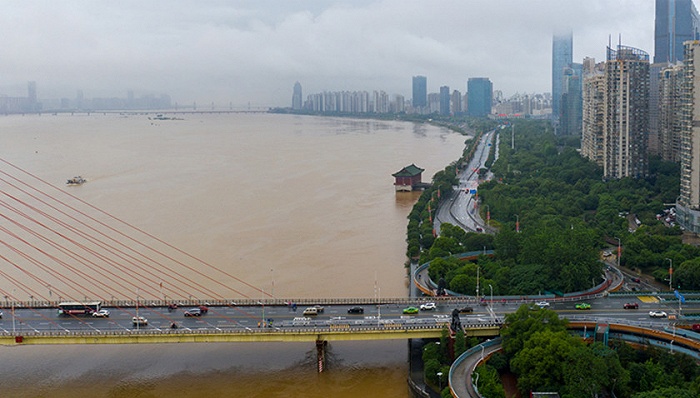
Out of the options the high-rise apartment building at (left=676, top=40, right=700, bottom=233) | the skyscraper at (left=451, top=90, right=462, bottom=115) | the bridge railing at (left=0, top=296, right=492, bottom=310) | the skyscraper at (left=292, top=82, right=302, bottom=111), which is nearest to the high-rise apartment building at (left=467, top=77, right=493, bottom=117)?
the skyscraper at (left=451, top=90, right=462, bottom=115)

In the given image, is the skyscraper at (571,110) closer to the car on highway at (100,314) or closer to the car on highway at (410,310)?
the car on highway at (410,310)

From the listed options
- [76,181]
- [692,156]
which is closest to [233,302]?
[692,156]

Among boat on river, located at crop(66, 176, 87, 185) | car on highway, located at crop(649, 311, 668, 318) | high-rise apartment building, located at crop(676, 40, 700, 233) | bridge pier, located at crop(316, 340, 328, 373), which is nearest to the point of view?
bridge pier, located at crop(316, 340, 328, 373)

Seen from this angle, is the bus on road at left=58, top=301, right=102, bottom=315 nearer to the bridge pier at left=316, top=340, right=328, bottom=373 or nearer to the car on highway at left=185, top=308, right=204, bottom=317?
the car on highway at left=185, top=308, right=204, bottom=317

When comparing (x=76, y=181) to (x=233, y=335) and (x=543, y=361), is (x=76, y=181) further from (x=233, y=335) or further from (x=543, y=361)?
(x=543, y=361)

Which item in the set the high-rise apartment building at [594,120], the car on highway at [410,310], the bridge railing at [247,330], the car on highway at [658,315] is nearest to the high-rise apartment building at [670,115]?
the high-rise apartment building at [594,120]

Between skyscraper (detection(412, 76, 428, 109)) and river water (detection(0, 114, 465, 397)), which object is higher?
skyscraper (detection(412, 76, 428, 109))

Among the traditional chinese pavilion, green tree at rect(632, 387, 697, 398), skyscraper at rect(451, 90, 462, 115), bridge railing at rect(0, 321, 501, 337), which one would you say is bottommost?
green tree at rect(632, 387, 697, 398)

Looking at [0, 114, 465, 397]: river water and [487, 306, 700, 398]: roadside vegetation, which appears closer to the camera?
[487, 306, 700, 398]: roadside vegetation

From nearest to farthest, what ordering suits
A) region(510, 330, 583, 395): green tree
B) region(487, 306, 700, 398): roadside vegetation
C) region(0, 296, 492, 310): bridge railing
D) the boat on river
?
region(487, 306, 700, 398): roadside vegetation → region(510, 330, 583, 395): green tree → region(0, 296, 492, 310): bridge railing → the boat on river
